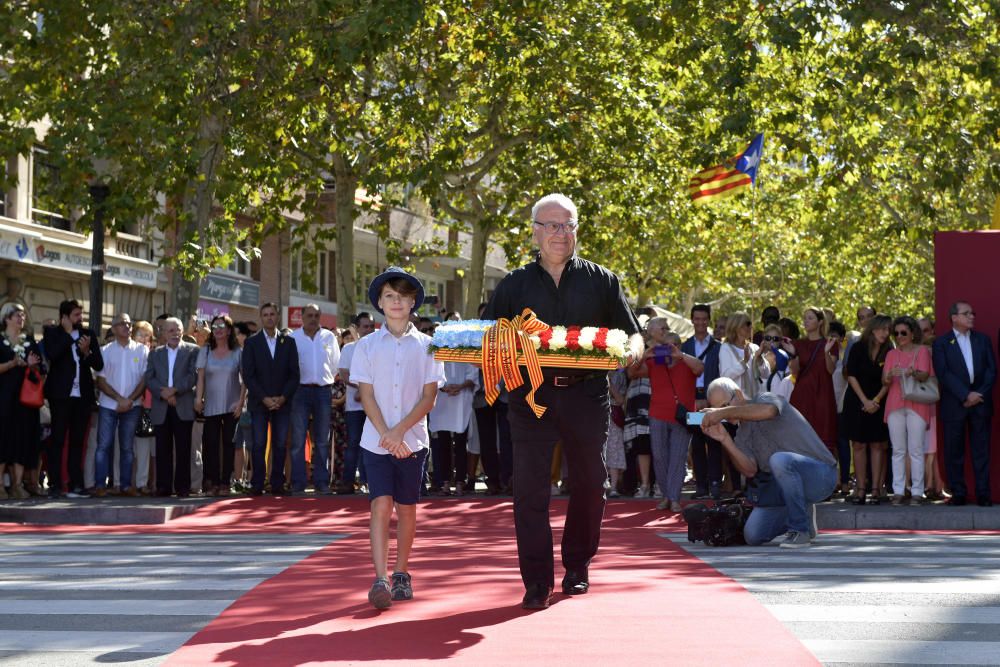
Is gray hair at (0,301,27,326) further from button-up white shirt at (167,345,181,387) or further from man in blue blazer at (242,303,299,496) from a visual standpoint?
man in blue blazer at (242,303,299,496)

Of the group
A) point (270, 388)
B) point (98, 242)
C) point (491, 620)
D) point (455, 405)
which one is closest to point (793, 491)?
point (491, 620)

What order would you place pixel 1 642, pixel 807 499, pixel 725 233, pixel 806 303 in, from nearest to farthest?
pixel 1 642, pixel 807 499, pixel 725 233, pixel 806 303

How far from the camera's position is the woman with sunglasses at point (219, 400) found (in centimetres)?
1881

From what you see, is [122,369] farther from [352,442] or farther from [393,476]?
[393,476]

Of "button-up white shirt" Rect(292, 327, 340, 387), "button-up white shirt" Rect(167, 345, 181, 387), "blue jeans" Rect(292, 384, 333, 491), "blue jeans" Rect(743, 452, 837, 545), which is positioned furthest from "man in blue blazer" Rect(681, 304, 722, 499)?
"button-up white shirt" Rect(167, 345, 181, 387)

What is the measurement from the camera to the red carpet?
6.63 metres

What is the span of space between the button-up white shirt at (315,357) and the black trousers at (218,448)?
1.09 m

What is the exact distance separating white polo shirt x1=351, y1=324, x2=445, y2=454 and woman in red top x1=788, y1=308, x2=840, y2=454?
9.86 m

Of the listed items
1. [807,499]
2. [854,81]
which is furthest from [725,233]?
[807,499]

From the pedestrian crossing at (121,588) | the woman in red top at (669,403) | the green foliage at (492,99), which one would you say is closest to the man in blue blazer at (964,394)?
the woman in red top at (669,403)

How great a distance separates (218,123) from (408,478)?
16.2 m

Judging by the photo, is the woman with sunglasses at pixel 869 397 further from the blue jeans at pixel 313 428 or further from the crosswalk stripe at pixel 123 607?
the crosswalk stripe at pixel 123 607

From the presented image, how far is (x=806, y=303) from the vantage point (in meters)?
65.6

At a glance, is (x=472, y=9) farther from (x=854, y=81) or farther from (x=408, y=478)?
(x=408, y=478)
